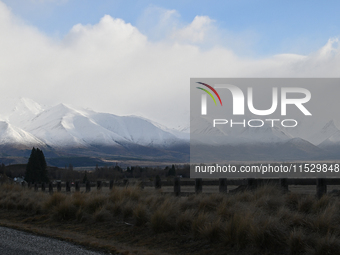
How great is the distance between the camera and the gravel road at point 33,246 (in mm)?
10159

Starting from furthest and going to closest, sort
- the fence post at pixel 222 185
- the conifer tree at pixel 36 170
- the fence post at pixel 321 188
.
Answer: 1. the conifer tree at pixel 36 170
2. the fence post at pixel 222 185
3. the fence post at pixel 321 188

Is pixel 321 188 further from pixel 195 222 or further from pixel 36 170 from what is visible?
pixel 36 170

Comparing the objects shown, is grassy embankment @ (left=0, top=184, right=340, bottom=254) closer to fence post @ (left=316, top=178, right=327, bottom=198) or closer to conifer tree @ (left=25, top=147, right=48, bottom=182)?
fence post @ (left=316, top=178, right=327, bottom=198)

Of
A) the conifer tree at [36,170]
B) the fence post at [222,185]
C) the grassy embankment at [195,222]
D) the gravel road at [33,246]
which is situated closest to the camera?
the grassy embankment at [195,222]

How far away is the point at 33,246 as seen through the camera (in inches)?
427

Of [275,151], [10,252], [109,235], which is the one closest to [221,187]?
[109,235]

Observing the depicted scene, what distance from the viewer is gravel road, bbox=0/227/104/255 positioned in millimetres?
10159

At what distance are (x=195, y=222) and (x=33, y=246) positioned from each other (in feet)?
13.4

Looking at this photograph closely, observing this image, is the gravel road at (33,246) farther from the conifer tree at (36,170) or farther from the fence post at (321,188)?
Answer: the conifer tree at (36,170)

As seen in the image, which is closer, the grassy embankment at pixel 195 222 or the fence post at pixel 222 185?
the grassy embankment at pixel 195 222

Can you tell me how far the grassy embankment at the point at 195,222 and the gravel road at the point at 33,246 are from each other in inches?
20.7

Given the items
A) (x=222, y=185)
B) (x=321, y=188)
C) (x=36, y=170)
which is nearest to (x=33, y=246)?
(x=222, y=185)

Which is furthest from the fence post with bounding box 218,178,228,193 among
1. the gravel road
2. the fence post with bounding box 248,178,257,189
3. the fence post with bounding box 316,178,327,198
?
the gravel road

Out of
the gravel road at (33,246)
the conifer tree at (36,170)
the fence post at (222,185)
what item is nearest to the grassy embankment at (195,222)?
the gravel road at (33,246)
